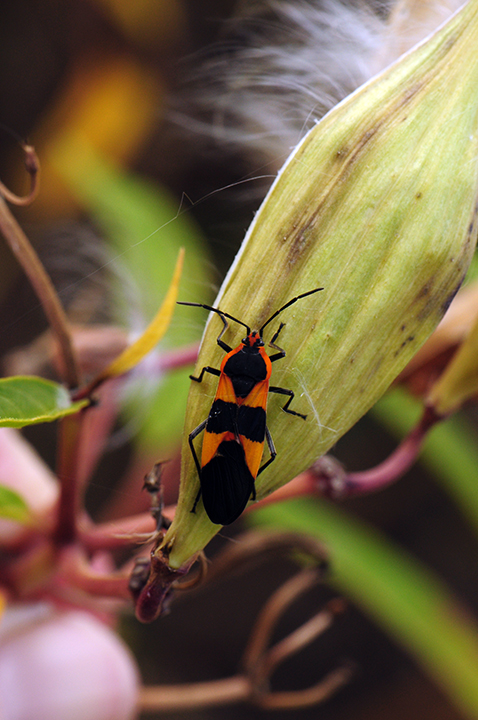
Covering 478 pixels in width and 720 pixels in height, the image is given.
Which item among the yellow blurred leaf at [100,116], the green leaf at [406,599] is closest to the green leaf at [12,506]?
the green leaf at [406,599]

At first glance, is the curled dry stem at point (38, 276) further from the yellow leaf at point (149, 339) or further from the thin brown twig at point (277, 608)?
the thin brown twig at point (277, 608)

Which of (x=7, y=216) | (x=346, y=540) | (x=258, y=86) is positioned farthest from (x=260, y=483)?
(x=346, y=540)

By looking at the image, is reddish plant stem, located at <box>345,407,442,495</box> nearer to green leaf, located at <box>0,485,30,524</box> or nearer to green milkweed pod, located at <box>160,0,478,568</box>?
green milkweed pod, located at <box>160,0,478,568</box>

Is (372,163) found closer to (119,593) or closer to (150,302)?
(119,593)

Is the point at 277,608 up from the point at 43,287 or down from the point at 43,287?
down

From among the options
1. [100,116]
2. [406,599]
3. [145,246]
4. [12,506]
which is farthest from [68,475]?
[100,116]

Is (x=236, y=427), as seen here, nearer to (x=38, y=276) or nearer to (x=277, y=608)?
(x=38, y=276)

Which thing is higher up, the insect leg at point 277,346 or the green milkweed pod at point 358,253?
the green milkweed pod at point 358,253
